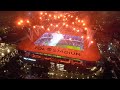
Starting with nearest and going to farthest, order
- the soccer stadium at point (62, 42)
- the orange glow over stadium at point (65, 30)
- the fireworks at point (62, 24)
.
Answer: the soccer stadium at point (62, 42), the orange glow over stadium at point (65, 30), the fireworks at point (62, 24)

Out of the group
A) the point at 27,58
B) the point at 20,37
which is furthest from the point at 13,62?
the point at 20,37

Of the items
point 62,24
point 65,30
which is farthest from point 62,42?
point 62,24

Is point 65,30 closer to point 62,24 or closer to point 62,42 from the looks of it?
point 62,24

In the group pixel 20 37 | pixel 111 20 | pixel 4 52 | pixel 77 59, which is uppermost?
pixel 111 20

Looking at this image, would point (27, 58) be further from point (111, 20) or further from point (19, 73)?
point (111, 20)

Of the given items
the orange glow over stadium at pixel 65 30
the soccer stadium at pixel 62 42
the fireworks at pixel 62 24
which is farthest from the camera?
the fireworks at pixel 62 24

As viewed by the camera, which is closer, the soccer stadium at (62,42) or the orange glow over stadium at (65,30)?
the soccer stadium at (62,42)
